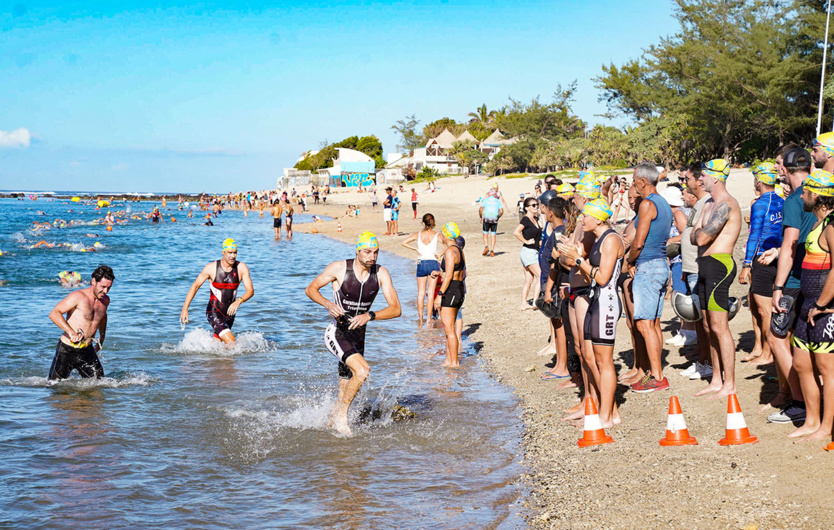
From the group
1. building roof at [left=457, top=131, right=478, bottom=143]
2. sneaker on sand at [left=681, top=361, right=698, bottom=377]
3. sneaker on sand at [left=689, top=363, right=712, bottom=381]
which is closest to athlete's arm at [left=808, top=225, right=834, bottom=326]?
sneaker on sand at [left=689, top=363, right=712, bottom=381]

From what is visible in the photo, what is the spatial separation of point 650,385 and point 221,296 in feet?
20.0

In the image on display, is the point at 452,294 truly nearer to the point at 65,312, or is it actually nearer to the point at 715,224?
the point at 715,224

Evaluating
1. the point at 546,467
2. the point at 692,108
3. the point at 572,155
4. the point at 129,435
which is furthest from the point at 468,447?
the point at 572,155

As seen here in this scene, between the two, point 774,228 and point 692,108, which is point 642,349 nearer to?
point 774,228

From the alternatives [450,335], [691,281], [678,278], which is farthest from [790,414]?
[450,335]

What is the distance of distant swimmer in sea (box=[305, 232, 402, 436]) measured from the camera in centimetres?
652

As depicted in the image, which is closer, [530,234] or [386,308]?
[386,308]

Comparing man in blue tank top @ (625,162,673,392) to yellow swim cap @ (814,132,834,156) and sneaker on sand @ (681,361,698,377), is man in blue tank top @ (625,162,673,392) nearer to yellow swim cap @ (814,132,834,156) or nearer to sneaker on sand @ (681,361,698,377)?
sneaker on sand @ (681,361,698,377)

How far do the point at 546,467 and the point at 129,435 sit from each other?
4.20 m

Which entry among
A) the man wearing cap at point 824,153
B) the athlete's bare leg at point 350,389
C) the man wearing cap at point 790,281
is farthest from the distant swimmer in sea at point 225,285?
the man wearing cap at point 824,153

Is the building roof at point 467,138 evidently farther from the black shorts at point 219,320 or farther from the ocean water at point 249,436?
the black shorts at point 219,320

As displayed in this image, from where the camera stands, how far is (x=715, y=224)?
6.39 m

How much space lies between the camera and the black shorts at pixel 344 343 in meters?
6.64

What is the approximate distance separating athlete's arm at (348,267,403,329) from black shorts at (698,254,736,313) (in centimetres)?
286
